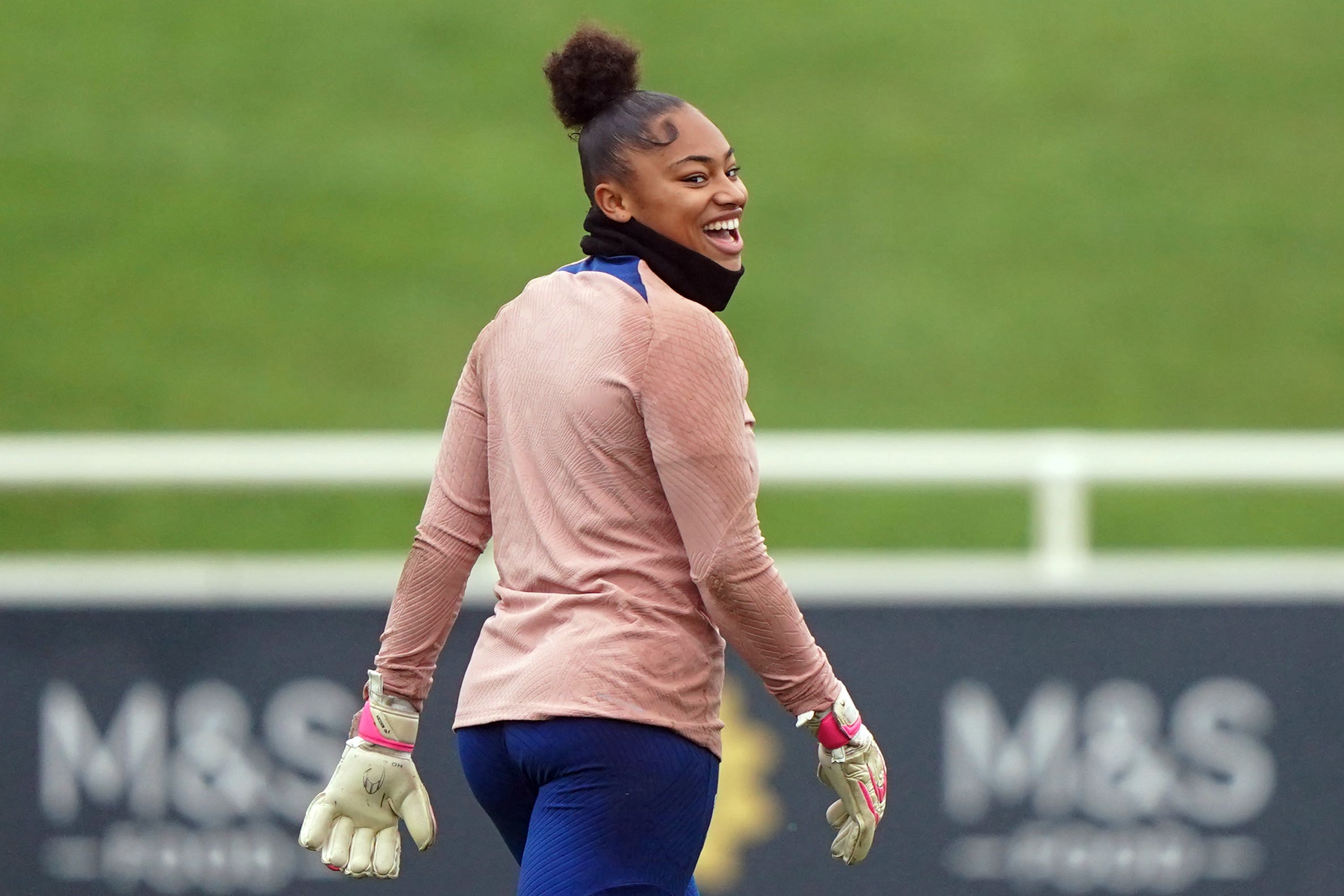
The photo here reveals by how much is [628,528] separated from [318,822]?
26.3 inches

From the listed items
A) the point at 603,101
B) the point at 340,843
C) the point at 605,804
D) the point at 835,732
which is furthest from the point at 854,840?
the point at 603,101

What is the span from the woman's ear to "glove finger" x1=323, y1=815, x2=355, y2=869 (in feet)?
3.15

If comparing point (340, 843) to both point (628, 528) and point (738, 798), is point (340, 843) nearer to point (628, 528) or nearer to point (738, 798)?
point (628, 528)

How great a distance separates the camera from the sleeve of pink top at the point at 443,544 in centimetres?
269

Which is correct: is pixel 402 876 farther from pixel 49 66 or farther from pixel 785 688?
pixel 49 66

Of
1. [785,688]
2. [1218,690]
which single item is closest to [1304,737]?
[1218,690]

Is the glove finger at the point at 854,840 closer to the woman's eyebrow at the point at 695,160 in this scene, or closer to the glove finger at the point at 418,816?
the glove finger at the point at 418,816

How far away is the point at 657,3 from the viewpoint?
12469 millimetres

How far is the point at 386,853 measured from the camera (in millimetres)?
2730

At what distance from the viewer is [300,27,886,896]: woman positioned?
2410 millimetres

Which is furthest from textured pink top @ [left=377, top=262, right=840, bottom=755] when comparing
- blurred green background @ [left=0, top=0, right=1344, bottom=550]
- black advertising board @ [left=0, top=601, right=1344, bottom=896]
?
blurred green background @ [left=0, top=0, right=1344, bottom=550]

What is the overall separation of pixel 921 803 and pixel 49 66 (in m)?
8.83

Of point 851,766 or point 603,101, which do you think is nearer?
point 851,766

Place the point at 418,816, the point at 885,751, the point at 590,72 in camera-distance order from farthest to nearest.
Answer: the point at 885,751
the point at 418,816
the point at 590,72
